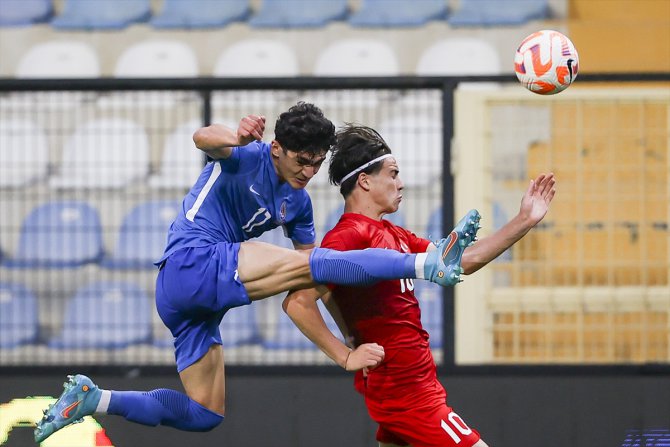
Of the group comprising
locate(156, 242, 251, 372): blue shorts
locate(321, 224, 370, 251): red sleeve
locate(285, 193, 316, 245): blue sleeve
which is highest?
locate(285, 193, 316, 245): blue sleeve

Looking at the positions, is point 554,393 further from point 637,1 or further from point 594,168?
point 637,1

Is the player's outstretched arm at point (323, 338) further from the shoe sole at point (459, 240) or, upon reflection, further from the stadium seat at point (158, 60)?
the stadium seat at point (158, 60)

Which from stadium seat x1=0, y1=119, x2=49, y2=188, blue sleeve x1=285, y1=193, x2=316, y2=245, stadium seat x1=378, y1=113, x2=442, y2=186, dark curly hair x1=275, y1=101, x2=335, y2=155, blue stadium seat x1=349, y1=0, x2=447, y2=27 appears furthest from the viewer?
blue stadium seat x1=349, y1=0, x2=447, y2=27

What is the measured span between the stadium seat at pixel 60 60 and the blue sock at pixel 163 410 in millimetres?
5788

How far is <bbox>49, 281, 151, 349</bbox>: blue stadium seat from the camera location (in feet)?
19.1

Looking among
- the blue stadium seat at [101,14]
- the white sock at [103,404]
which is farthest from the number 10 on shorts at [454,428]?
the blue stadium seat at [101,14]

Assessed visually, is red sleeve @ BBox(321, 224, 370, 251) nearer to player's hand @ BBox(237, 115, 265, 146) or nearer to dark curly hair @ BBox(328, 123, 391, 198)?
dark curly hair @ BBox(328, 123, 391, 198)

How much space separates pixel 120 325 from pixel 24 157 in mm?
1128

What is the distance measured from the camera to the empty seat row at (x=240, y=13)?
979cm

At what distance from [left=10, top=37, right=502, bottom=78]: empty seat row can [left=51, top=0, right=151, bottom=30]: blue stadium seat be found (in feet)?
0.80

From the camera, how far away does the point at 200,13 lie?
392 inches

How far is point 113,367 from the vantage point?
226 inches

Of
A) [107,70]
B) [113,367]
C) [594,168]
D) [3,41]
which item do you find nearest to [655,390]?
[594,168]


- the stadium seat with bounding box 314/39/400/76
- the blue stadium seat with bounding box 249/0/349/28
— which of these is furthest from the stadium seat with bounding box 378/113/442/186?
the blue stadium seat with bounding box 249/0/349/28
